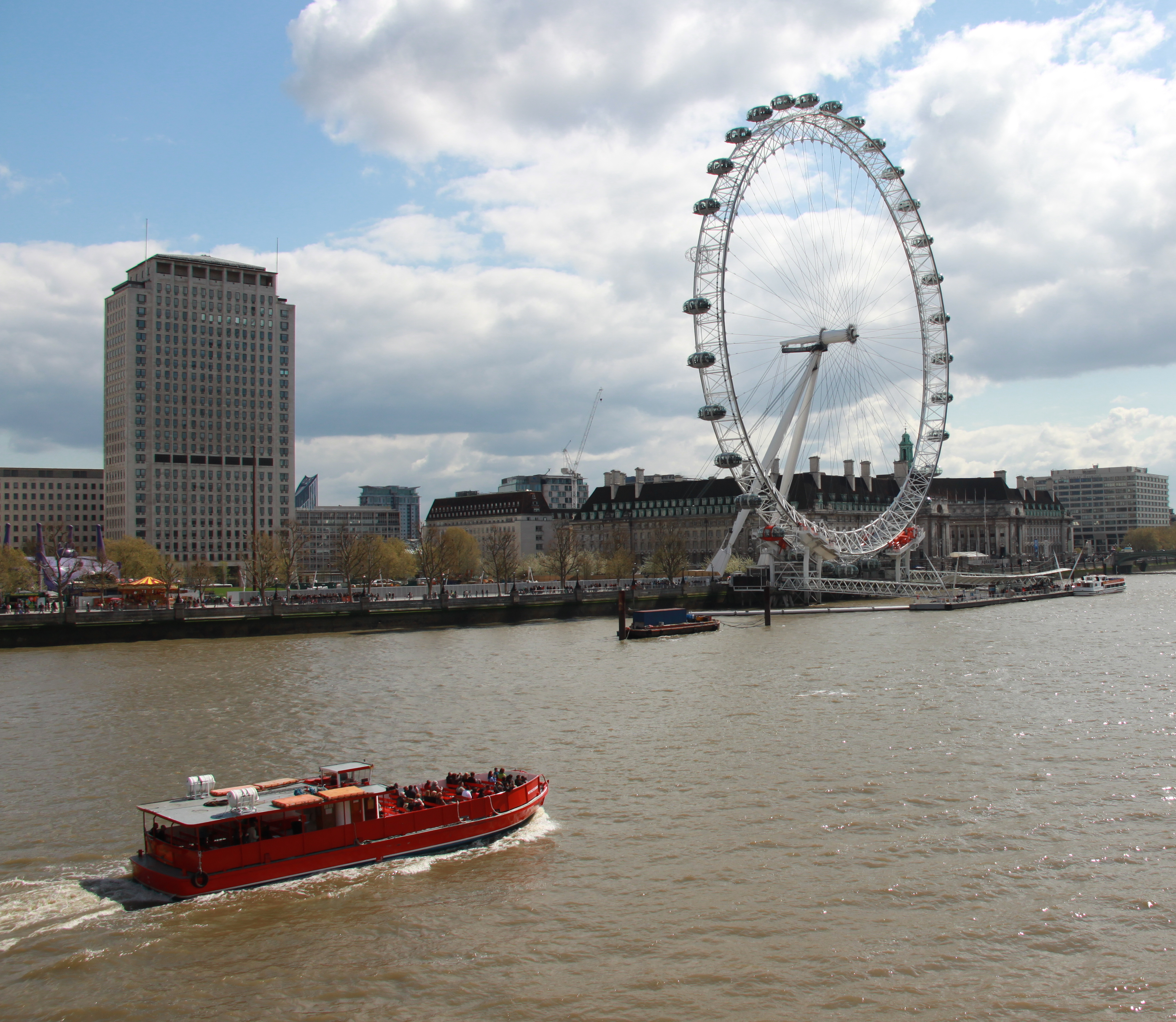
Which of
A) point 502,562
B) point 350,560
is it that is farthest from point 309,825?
point 502,562

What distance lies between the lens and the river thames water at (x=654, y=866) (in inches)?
597

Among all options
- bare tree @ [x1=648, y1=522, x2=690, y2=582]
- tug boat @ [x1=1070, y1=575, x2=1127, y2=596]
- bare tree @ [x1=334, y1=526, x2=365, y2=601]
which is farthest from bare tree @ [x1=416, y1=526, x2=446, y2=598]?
tug boat @ [x1=1070, y1=575, x2=1127, y2=596]

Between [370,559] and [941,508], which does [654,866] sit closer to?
[370,559]

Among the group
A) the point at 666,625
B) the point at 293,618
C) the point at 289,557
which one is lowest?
the point at 666,625

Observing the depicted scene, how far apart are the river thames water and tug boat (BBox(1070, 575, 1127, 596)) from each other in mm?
84671

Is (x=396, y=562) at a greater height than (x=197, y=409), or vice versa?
(x=197, y=409)

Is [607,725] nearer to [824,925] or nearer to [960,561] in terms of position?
[824,925]

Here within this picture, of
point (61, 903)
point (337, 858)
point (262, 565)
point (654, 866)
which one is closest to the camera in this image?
point (61, 903)

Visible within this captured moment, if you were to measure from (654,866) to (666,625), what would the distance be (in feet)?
179

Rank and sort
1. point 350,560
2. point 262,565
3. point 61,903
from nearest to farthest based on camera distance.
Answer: point 61,903 → point 262,565 → point 350,560

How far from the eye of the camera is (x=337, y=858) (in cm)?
2070

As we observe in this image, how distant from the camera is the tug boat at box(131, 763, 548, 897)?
19.5 metres

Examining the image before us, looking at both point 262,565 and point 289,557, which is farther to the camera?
point 289,557

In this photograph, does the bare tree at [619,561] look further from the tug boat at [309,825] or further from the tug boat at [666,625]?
the tug boat at [309,825]
